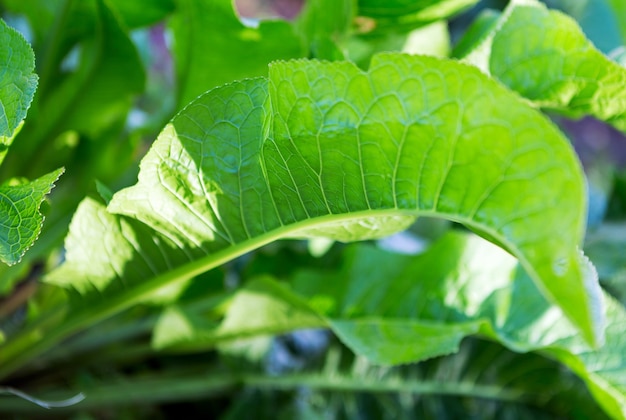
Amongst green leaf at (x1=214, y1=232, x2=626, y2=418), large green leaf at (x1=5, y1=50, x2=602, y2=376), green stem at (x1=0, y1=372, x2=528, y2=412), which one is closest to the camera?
large green leaf at (x1=5, y1=50, x2=602, y2=376)

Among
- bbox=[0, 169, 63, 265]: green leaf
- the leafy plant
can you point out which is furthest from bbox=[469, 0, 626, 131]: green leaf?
bbox=[0, 169, 63, 265]: green leaf

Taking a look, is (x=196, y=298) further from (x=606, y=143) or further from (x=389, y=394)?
(x=606, y=143)

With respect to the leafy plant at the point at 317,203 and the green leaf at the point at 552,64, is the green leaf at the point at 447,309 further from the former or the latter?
the green leaf at the point at 552,64

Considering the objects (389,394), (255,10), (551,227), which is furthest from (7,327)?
(255,10)

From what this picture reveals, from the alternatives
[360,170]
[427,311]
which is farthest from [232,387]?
[360,170]

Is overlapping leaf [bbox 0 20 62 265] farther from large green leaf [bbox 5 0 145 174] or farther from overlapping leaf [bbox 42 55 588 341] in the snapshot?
large green leaf [bbox 5 0 145 174]

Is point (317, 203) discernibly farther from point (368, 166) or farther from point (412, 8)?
point (412, 8)

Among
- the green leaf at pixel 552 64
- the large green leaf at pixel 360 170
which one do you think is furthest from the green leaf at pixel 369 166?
the green leaf at pixel 552 64

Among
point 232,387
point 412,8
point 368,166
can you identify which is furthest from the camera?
point 232,387
